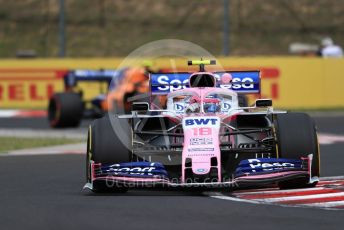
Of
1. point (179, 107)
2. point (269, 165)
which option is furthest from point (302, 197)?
point (179, 107)

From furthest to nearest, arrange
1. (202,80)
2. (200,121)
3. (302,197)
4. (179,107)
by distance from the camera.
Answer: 1. (202,80)
2. (179,107)
3. (200,121)
4. (302,197)

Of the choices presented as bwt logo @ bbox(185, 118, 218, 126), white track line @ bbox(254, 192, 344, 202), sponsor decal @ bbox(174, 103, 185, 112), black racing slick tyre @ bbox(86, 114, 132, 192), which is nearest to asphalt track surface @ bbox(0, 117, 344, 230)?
black racing slick tyre @ bbox(86, 114, 132, 192)

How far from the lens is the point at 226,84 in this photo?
43.9 feet

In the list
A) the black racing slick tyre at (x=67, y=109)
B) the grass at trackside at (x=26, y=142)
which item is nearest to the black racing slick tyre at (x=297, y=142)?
the grass at trackside at (x=26, y=142)

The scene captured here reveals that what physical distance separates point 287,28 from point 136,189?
2602cm

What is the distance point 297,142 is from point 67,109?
1303 centimetres

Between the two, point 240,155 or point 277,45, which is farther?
point 277,45

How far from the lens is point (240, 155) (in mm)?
11828

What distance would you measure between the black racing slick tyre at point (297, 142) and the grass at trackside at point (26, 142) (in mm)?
7532

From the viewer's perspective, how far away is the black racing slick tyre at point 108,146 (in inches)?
441

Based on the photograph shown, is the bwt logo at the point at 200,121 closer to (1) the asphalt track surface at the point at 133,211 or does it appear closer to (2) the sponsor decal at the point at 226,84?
(1) the asphalt track surface at the point at 133,211

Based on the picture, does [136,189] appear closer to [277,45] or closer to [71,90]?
[71,90]

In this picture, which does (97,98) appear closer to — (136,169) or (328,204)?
(136,169)

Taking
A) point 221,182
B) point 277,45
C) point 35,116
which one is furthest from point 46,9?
point 221,182
